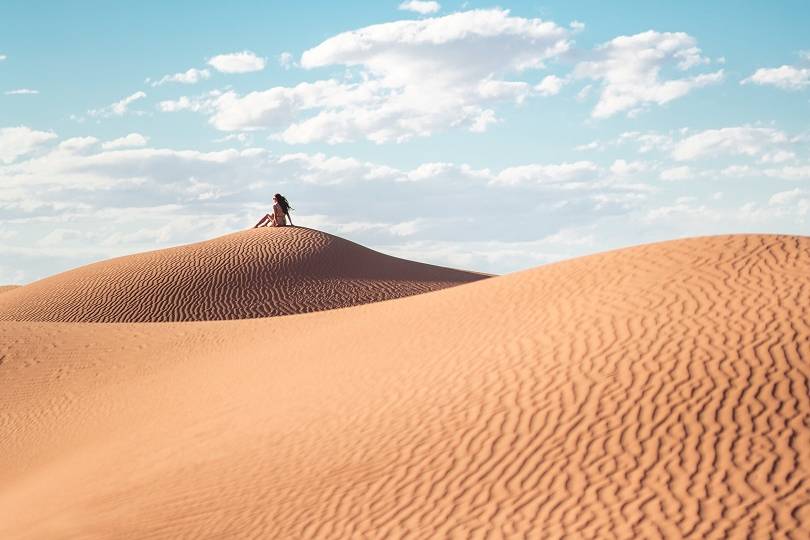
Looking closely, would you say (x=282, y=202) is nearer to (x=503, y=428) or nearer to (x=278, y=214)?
(x=278, y=214)

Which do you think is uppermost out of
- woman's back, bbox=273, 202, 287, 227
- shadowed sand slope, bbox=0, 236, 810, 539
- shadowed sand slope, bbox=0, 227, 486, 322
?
woman's back, bbox=273, 202, 287, 227

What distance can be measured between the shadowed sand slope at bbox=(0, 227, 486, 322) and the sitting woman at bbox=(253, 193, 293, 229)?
74 cm

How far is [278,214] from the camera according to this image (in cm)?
4050

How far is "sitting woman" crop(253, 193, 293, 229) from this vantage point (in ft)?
127

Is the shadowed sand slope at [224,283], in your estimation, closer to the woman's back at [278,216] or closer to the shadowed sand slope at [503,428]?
the woman's back at [278,216]

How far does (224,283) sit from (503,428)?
27.5m

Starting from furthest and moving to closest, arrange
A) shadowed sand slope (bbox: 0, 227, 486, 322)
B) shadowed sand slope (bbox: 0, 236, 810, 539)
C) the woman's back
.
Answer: the woman's back
shadowed sand slope (bbox: 0, 227, 486, 322)
shadowed sand slope (bbox: 0, 236, 810, 539)

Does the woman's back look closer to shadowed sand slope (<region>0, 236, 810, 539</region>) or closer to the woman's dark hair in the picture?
the woman's dark hair

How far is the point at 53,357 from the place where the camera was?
75.6 feet

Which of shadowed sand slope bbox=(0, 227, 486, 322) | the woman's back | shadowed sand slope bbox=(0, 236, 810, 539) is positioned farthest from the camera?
the woman's back

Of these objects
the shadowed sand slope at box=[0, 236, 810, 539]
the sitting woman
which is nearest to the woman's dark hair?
the sitting woman

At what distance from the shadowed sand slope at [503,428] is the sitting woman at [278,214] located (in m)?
20.6

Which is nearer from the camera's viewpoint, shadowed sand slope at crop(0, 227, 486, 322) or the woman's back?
shadowed sand slope at crop(0, 227, 486, 322)

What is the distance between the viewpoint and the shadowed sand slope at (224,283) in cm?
3516
